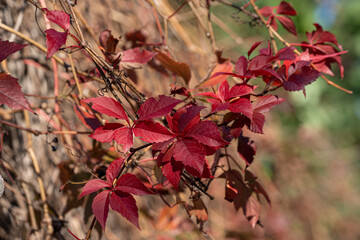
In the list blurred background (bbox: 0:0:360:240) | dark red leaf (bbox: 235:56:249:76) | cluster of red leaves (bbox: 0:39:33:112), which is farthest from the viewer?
blurred background (bbox: 0:0:360:240)

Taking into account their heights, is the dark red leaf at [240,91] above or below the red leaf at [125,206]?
above

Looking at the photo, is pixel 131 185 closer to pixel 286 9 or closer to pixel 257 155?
pixel 286 9

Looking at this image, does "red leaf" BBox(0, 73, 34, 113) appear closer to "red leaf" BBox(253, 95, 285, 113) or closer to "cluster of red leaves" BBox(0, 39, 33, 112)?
"cluster of red leaves" BBox(0, 39, 33, 112)

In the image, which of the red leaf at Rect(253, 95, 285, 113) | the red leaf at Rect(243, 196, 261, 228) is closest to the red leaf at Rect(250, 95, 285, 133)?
the red leaf at Rect(253, 95, 285, 113)

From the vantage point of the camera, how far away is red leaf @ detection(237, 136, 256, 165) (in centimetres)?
57

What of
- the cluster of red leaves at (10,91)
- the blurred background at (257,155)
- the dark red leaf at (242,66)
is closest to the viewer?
the cluster of red leaves at (10,91)

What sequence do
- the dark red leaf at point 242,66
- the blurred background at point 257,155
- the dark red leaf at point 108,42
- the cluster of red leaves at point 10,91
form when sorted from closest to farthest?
the cluster of red leaves at point 10,91, the dark red leaf at point 242,66, the dark red leaf at point 108,42, the blurred background at point 257,155

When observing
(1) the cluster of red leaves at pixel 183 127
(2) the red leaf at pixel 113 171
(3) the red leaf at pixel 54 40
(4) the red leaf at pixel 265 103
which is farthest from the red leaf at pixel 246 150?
(3) the red leaf at pixel 54 40

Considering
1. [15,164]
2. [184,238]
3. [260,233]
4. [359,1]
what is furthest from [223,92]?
[359,1]

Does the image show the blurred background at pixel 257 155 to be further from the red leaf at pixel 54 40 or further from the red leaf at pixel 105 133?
the red leaf at pixel 54 40

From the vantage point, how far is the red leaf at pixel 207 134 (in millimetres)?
420

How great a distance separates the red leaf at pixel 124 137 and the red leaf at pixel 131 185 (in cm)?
4

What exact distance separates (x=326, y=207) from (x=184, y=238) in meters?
1.69

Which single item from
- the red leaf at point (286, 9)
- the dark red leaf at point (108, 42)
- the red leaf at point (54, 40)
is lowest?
the red leaf at point (286, 9)
